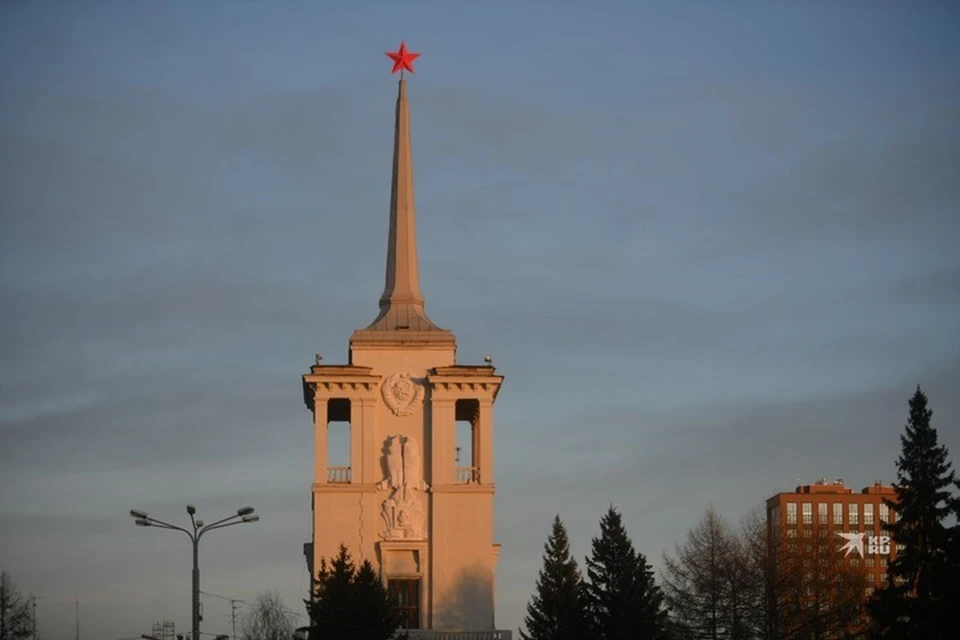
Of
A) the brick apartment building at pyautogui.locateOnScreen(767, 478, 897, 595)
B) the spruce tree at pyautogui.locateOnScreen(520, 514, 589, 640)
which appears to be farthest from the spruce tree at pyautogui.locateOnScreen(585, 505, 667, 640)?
the brick apartment building at pyautogui.locateOnScreen(767, 478, 897, 595)

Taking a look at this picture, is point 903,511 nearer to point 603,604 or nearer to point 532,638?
point 603,604

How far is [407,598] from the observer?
73875 millimetres

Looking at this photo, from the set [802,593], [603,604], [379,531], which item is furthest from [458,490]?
[802,593]

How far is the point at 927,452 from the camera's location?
67188 millimetres

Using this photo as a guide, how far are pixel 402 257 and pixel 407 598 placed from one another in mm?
14517

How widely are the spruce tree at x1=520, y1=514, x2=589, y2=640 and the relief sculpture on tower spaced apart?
18.4 ft

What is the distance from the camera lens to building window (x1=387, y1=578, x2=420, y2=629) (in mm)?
73438

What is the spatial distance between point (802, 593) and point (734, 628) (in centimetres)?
812

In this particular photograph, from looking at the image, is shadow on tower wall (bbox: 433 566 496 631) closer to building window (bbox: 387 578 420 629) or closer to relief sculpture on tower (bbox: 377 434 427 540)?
building window (bbox: 387 578 420 629)

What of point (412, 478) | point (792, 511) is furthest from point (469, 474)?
point (792, 511)

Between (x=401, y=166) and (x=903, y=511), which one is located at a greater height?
(x=401, y=166)

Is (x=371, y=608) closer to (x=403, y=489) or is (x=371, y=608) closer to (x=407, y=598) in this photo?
(x=407, y=598)

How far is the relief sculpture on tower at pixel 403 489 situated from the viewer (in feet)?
244

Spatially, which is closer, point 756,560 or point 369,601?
point 369,601
